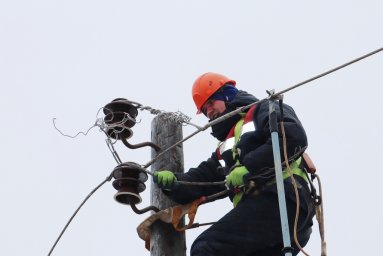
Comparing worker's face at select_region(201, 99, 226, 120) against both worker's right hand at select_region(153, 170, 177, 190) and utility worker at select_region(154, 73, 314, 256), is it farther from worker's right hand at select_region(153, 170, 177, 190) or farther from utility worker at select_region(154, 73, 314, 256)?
worker's right hand at select_region(153, 170, 177, 190)

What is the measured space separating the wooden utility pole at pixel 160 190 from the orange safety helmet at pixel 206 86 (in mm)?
305

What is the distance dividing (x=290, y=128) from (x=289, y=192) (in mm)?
439

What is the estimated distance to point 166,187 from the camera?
279 inches

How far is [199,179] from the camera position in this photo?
7.34 m

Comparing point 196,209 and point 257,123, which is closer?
point 257,123

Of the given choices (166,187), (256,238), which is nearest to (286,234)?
(256,238)

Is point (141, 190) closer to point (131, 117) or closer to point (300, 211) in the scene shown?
point (131, 117)

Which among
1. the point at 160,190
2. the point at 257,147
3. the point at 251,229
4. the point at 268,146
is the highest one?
the point at 160,190

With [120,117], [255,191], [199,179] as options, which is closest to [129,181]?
[199,179]

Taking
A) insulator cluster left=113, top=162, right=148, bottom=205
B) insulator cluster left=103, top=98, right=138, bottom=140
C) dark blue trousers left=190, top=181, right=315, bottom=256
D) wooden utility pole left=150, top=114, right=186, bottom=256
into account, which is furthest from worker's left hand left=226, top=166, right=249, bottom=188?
insulator cluster left=103, top=98, right=138, bottom=140

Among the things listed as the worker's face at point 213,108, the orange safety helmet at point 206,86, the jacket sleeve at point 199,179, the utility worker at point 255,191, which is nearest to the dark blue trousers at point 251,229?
the utility worker at point 255,191

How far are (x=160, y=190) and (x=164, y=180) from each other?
0.20 m

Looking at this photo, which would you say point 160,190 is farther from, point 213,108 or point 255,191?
point 255,191

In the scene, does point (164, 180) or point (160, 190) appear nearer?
point (164, 180)
